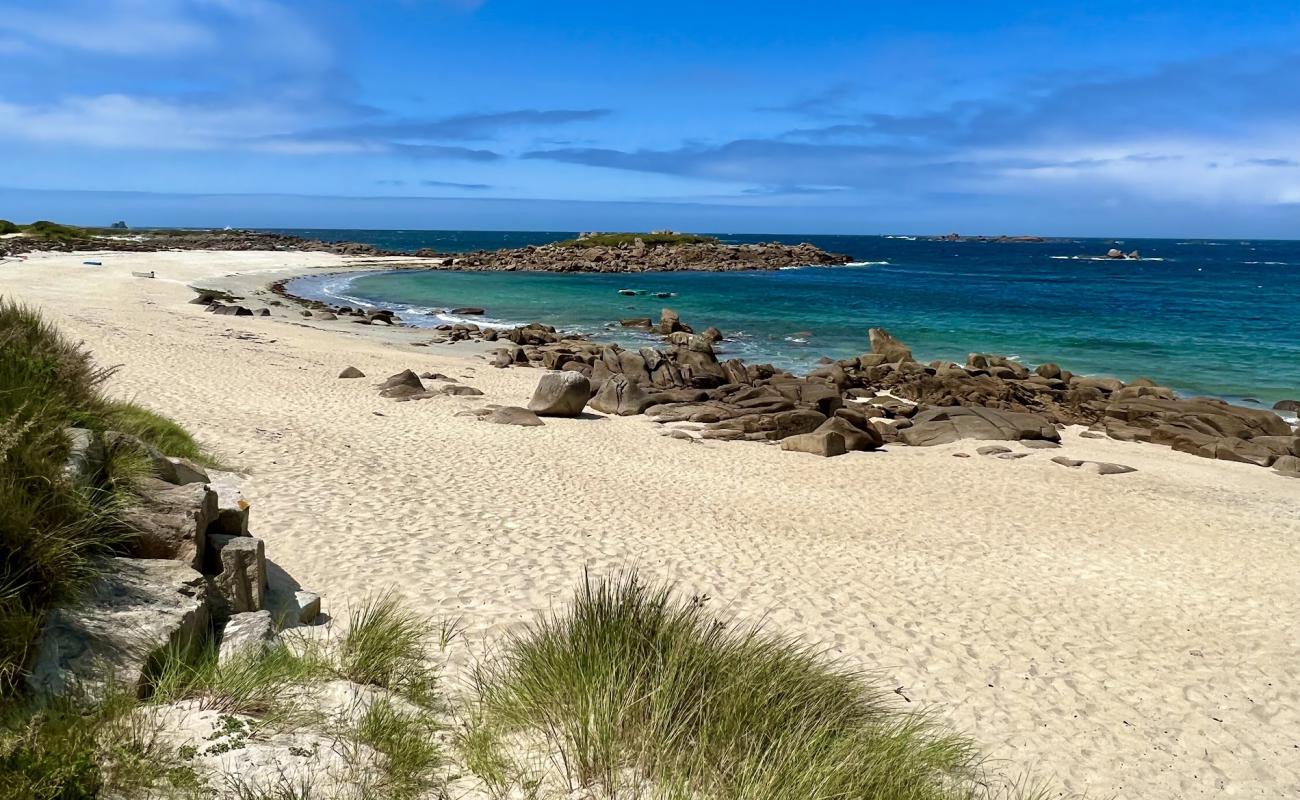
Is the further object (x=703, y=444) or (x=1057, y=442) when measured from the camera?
(x=1057, y=442)

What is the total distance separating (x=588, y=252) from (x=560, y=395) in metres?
75.1

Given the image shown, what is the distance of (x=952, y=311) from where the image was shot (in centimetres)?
5291

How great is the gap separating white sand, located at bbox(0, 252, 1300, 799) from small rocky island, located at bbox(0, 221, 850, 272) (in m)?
69.7

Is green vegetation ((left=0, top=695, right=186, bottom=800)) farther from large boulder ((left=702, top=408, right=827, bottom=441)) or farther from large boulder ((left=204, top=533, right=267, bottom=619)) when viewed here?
large boulder ((left=702, top=408, right=827, bottom=441))

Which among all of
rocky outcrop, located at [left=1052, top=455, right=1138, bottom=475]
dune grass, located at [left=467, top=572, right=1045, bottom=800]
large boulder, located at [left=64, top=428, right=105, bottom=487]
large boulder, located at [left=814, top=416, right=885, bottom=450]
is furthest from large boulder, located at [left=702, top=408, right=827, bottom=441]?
large boulder, located at [left=64, top=428, right=105, bottom=487]

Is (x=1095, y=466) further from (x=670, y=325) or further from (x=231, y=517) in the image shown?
(x=670, y=325)

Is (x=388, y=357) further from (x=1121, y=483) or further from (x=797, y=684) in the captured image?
(x=797, y=684)

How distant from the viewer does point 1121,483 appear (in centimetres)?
1616

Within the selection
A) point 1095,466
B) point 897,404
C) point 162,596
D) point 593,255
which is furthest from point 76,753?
point 593,255

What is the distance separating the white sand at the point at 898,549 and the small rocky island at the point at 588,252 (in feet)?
229

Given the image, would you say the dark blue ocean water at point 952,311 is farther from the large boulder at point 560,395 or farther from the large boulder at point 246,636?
Answer: the large boulder at point 246,636

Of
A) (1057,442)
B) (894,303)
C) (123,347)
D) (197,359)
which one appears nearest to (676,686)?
(1057,442)

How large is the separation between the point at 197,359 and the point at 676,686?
2154 cm

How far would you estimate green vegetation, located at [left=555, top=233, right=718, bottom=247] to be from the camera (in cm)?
10350
